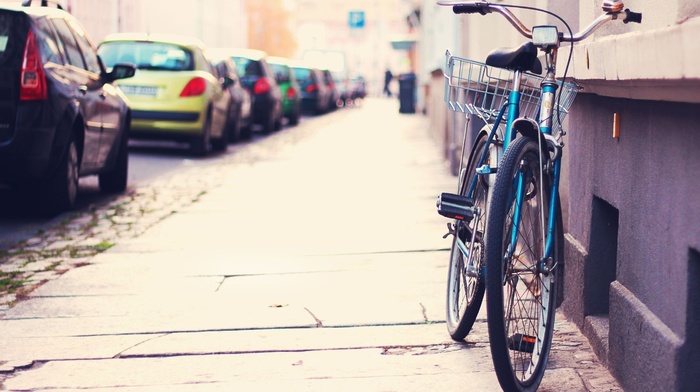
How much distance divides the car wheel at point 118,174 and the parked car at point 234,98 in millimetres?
6875

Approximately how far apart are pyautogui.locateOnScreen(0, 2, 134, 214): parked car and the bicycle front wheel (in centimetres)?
551

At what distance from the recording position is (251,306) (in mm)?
6074

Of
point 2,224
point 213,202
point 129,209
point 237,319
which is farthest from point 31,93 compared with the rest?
point 237,319

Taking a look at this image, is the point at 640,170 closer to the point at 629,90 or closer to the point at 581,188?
the point at 629,90

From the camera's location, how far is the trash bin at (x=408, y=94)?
141 ft

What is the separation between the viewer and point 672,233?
3.80m

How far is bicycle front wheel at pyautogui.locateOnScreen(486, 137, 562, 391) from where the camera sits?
4.04 metres

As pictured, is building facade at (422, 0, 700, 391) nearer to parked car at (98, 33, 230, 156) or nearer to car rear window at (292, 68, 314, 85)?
parked car at (98, 33, 230, 156)

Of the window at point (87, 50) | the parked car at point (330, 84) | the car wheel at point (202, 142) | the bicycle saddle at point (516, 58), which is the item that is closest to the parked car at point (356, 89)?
the parked car at point (330, 84)

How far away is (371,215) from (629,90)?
5824mm

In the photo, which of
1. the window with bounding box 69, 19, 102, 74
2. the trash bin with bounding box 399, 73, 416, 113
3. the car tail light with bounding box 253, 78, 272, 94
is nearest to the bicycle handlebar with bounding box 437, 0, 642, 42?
the window with bounding box 69, 19, 102, 74

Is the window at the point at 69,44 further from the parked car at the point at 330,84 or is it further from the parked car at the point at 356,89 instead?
the parked car at the point at 356,89

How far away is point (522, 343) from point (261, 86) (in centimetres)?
2033

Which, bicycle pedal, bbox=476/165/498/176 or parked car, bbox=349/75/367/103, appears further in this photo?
parked car, bbox=349/75/367/103
